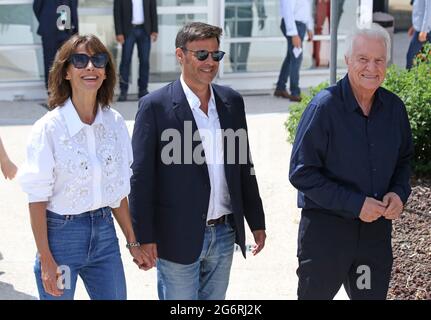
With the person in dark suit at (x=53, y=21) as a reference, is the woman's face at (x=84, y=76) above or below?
above

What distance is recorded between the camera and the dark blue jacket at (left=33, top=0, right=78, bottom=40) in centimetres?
1185

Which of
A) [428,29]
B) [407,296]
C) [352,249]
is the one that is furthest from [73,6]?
[352,249]

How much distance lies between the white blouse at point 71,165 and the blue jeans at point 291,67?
8.15 metres

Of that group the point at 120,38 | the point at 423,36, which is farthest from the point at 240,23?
the point at 423,36

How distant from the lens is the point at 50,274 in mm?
Result: 4266

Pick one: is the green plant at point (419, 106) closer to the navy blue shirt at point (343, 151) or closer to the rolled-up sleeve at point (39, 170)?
the navy blue shirt at point (343, 151)

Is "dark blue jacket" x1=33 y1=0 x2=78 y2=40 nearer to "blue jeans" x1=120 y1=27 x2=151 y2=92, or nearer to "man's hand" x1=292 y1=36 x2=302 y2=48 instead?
"blue jeans" x1=120 y1=27 x2=151 y2=92

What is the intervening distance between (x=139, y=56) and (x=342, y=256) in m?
8.15

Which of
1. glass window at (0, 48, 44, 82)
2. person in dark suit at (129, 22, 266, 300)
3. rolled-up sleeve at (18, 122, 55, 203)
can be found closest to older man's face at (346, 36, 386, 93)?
person in dark suit at (129, 22, 266, 300)

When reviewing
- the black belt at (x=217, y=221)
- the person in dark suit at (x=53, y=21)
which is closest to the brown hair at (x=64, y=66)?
the black belt at (x=217, y=221)

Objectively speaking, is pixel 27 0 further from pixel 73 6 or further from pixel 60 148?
pixel 60 148

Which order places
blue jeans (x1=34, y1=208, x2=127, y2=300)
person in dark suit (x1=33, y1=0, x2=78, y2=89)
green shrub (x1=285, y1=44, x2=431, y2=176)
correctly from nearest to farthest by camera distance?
1. blue jeans (x1=34, y1=208, x2=127, y2=300)
2. green shrub (x1=285, y1=44, x2=431, y2=176)
3. person in dark suit (x1=33, y1=0, x2=78, y2=89)

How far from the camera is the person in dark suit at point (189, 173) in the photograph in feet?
15.0

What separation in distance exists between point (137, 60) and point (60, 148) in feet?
28.8
